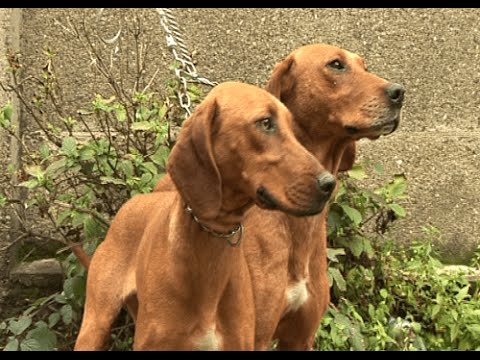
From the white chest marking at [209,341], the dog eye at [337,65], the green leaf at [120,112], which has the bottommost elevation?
the green leaf at [120,112]

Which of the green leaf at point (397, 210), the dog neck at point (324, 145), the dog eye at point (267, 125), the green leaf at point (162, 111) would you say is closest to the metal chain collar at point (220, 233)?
the dog eye at point (267, 125)

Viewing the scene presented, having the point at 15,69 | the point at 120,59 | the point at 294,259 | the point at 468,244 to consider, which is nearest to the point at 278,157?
the point at 294,259

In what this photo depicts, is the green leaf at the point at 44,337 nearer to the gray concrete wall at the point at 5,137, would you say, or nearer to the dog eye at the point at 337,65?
the gray concrete wall at the point at 5,137

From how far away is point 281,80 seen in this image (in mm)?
2777

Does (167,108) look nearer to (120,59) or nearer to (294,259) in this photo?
(120,59)

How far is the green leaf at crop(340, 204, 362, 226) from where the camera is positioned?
4230 mm

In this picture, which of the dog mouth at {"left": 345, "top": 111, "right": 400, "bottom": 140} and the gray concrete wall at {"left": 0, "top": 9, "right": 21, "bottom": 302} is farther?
the gray concrete wall at {"left": 0, "top": 9, "right": 21, "bottom": 302}

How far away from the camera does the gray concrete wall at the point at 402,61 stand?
15.4ft

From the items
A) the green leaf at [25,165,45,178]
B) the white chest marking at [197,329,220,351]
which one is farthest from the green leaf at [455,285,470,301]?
the white chest marking at [197,329,220,351]

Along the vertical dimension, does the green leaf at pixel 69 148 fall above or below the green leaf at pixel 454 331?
above

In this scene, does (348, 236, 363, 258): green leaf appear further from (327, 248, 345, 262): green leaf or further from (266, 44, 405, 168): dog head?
(266, 44, 405, 168): dog head

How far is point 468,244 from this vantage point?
5008 mm

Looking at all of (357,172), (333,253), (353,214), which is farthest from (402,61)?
(333,253)

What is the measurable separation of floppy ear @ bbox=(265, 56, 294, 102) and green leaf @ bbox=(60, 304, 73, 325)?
70.8 inches
